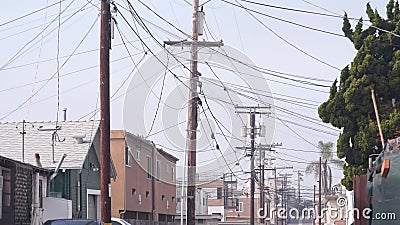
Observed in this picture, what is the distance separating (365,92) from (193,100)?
8379 millimetres

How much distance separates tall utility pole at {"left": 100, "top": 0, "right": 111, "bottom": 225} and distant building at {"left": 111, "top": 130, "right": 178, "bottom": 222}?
2138 cm

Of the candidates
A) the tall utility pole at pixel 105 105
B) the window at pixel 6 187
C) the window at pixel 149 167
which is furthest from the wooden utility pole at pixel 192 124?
the window at pixel 149 167

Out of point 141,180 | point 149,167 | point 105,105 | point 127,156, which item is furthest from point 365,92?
point 149,167

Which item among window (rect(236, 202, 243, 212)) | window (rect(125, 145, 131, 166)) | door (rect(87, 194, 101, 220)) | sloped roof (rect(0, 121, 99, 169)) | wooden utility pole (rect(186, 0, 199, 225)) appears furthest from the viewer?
window (rect(236, 202, 243, 212))

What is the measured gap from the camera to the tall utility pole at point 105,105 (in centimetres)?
2094

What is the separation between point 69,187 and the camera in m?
34.6

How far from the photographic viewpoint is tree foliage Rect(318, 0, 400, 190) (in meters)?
23.2

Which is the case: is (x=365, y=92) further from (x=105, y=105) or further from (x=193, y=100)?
(x=193, y=100)

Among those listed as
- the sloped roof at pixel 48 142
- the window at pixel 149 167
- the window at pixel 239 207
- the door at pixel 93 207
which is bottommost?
the window at pixel 239 207

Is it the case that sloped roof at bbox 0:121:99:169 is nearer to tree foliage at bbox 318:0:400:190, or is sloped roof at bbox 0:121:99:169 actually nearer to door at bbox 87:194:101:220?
door at bbox 87:194:101:220

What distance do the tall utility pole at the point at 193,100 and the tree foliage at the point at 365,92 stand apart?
6.69m

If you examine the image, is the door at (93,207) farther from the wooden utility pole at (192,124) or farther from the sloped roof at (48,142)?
the wooden utility pole at (192,124)

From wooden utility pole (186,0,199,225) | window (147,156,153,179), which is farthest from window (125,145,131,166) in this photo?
wooden utility pole (186,0,199,225)

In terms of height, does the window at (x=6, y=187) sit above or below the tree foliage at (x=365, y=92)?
below
